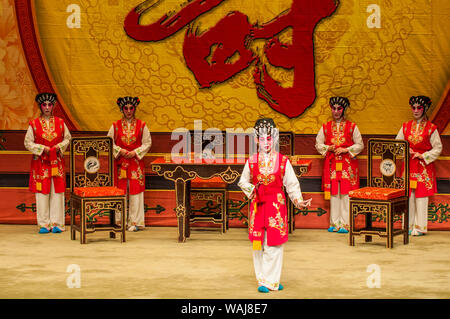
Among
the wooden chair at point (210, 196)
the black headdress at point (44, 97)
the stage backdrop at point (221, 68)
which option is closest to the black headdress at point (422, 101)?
the stage backdrop at point (221, 68)

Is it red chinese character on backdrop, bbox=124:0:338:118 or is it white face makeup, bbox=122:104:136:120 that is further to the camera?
red chinese character on backdrop, bbox=124:0:338:118

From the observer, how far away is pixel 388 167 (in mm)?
7195

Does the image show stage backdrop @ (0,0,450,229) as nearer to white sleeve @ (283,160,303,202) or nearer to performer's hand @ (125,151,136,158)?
performer's hand @ (125,151,136,158)

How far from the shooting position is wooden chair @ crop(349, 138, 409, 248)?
22.5ft

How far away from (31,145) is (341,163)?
3.32 metres

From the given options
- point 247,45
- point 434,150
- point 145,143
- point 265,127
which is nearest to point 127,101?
point 145,143

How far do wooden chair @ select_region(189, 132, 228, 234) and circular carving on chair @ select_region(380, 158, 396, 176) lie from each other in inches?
66.8

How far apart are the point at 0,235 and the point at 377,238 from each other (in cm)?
393

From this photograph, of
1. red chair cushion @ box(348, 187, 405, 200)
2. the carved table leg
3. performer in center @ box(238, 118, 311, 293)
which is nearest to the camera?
performer in center @ box(238, 118, 311, 293)

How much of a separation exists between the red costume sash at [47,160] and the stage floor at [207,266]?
0.54 metres

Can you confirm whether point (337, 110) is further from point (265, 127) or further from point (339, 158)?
point (265, 127)

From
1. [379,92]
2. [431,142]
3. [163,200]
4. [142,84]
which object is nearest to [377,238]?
[431,142]

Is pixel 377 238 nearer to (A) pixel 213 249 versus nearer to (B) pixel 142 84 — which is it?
(A) pixel 213 249

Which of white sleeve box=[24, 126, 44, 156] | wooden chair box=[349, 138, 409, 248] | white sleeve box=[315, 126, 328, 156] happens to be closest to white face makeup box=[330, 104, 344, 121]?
white sleeve box=[315, 126, 328, 156]
